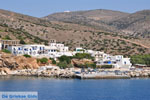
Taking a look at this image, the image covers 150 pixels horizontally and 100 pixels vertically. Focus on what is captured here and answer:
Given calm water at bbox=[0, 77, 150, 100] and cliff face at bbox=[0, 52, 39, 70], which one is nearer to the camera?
calm water at bbox=[0, 77, 150, 100]

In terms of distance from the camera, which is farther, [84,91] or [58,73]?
[58,73]

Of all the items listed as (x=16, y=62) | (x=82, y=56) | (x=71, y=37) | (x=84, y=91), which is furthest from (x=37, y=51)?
(x=71, y=37)

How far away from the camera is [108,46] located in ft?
412

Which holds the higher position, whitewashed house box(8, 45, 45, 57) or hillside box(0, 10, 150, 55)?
hillside box(0, 10, 150, 55)

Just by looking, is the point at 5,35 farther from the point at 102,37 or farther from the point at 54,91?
the point at 54,91

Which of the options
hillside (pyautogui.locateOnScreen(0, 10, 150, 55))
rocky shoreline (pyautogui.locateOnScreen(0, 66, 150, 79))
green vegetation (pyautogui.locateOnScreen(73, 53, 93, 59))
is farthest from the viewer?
hillside (pyautogui.locateOnScreen(0, 10, 150, 55))

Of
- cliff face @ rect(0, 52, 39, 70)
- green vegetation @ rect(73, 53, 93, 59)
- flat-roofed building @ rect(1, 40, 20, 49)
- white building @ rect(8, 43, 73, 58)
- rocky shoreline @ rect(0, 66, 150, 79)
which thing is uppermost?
flat-roofed building @ rect(1, 40, 20, 49)

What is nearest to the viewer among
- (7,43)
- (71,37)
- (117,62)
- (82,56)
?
(117,62)

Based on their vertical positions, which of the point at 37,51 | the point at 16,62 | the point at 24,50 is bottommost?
the point at 16,62

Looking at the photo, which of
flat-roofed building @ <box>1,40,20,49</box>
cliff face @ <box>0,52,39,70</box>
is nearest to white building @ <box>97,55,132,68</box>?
cliff face @ <box>0,52,39,70</box>

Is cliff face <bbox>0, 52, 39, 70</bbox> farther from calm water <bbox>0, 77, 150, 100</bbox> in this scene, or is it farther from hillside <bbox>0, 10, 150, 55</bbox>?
hillside <bbox>0, 10, 150, 55</bbox>

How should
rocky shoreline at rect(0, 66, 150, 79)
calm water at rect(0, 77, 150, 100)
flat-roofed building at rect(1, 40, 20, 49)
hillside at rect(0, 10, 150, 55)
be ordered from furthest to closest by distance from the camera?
hillside at rect(0, 10, 150, 55), flat-roofed building at rect(1, 40, 20, 49), rocky shoreline at rect(0, 66, 150, 79), calm water at rect(0, 77, 150, 100)

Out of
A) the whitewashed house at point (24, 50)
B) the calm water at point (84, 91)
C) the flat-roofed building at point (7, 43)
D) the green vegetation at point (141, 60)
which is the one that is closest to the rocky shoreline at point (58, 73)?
the whitewashed house at point (24, 50)

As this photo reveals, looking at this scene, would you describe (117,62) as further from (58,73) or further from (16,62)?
(16,62)
